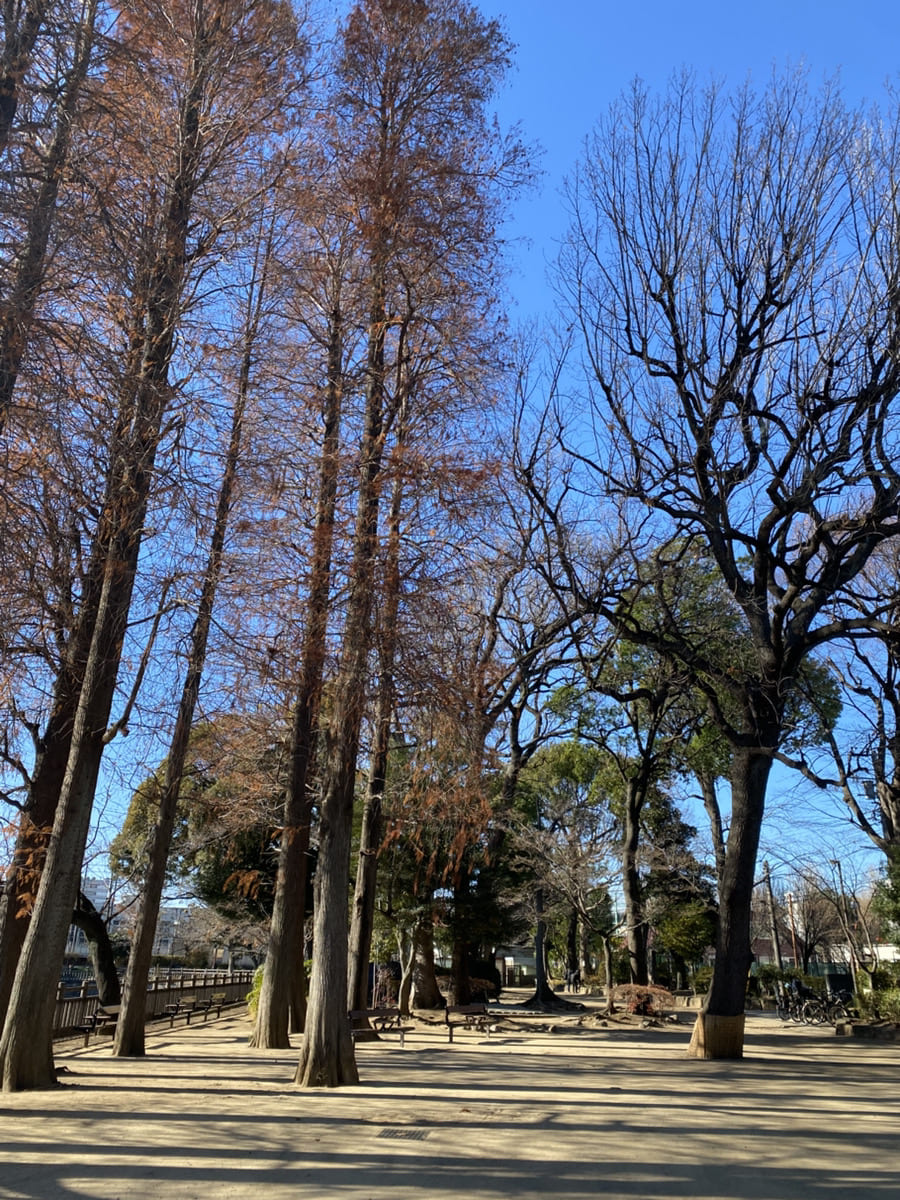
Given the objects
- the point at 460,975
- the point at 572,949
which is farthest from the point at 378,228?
the point at 572,949

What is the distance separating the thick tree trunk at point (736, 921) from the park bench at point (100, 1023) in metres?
9.75

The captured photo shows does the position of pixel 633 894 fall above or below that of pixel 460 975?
→ above

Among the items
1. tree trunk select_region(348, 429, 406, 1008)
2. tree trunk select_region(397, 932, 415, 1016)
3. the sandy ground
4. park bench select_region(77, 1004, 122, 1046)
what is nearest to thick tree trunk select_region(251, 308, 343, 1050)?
tree trunk select_region(348, 429, 406, 1008)

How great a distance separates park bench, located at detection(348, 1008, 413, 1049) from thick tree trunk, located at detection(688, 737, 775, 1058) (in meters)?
4.98

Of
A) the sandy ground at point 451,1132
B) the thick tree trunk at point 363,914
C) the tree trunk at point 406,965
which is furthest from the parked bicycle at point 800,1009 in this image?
the thick tree trunk at point 363,914

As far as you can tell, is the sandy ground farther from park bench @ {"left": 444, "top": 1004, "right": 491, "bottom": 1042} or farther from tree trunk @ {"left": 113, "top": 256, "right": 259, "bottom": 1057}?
park bench @ {"left": 444, "top": 1004, "right": 491, "bottom": 1042}

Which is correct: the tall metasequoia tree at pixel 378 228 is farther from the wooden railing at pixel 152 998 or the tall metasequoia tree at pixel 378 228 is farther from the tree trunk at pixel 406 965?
the tree trunk at pixel 406 965

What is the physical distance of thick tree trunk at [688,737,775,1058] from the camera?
13672 millimetres

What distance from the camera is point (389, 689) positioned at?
9727 millimetres

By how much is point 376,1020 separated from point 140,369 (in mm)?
13696

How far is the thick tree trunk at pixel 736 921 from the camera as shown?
1367 centimetres

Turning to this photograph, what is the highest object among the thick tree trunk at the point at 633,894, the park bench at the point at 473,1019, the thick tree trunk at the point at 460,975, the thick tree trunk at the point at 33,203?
the thick tree trunk at the point at 33,203

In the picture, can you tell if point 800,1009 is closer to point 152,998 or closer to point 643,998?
point 643,998

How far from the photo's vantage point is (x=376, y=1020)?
17.2 meters
